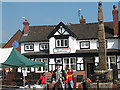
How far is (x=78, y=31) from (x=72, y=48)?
3.52 meters

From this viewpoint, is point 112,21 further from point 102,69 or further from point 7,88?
point 7,88

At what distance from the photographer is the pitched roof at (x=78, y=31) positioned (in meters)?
35.3

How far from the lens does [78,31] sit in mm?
36875

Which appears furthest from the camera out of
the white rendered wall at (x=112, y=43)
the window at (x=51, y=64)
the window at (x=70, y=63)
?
the window at (x=51, y=64)

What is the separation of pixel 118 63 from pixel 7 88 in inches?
743

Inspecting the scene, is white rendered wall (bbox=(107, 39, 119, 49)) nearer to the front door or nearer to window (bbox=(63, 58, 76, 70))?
the front door

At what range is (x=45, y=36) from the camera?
3716 cm

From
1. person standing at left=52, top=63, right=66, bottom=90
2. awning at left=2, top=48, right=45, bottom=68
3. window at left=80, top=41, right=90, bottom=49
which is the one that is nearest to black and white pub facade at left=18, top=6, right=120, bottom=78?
window at left=80, top=41, right=90, bottom=49

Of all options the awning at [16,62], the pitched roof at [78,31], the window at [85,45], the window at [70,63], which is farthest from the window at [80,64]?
the awning at [16,62]

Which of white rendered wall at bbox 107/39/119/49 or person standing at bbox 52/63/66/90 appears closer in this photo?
person standing at bbox 52/63/66/90

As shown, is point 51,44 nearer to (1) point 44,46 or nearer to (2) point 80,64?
(1) point 44,46

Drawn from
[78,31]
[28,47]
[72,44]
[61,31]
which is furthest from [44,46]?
[78,31]

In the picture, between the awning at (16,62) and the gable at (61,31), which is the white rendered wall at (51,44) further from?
the awning at (16,62)

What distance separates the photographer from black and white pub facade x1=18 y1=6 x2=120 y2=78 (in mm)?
33969
